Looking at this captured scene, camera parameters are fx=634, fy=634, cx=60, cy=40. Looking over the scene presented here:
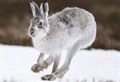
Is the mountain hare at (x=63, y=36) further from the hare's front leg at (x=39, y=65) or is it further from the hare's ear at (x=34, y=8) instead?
the hare's ear at (x=34, y=8)

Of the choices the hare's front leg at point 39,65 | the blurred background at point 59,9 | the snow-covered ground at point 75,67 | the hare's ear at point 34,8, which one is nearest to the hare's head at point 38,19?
the hare's ear at point 34,8

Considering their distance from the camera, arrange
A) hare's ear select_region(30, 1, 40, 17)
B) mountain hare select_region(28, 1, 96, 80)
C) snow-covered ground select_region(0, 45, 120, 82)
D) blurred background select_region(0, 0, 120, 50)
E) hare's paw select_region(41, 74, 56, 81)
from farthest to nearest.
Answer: blurred background select_region(0, 0, 120, 50), snow-covered ground select_region(0, 45, 120, 82), mountain hare select_region(28, 1, 96, 80), hare's paw select_region(41, 74, 56, 81), hare's ear select_region(30, 1, 40, 17)

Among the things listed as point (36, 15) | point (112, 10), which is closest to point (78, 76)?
point (36, 15)

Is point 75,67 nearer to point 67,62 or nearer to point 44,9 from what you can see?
point 67,62

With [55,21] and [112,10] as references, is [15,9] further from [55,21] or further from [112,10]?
[55,21]

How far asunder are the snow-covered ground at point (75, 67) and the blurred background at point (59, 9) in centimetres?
181

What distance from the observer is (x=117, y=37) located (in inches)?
416

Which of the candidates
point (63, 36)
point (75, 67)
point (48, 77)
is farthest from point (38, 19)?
point (75, 67)

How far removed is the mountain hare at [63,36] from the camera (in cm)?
536

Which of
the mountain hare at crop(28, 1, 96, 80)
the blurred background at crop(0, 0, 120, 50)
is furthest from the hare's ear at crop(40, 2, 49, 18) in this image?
the blurred background at crop(0, 0, 120, 50)

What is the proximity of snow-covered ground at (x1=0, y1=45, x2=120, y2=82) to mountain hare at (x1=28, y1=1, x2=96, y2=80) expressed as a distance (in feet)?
0.51

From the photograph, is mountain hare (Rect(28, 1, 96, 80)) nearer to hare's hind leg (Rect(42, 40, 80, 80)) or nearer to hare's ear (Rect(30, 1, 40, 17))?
hare's hind leg (Rect(42, 40, 80, 80))

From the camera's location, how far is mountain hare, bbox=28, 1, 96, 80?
5359 millimetres

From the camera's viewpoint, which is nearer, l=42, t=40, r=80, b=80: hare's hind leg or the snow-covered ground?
l=42, t=40, r=80, b=80: hare's hind leg
